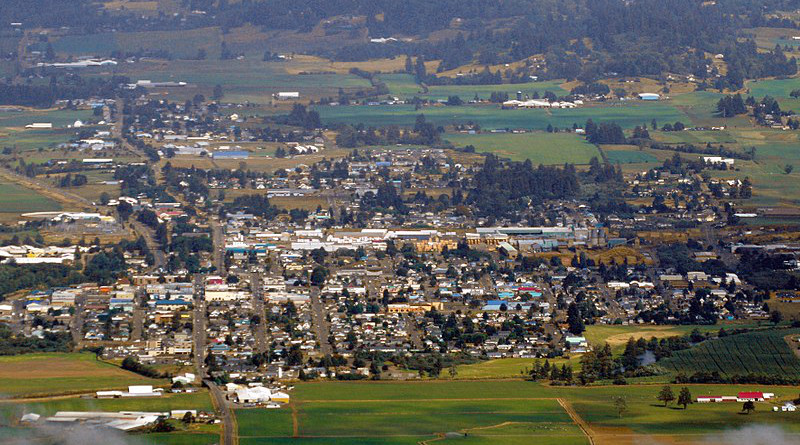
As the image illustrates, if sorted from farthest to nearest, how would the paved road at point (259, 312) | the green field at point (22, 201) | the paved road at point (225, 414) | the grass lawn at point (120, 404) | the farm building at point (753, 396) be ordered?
→ 1. the green field at point (22, 201)
2. the paved road at point (259, 312)
3. the farm building at point (753, 396)
4. the grass lawn at point (120, 404)
5. the paved road at point (225, 414)

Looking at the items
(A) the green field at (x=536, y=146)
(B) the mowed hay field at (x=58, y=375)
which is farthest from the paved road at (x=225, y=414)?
(A) the green field at (x=536, y=146)

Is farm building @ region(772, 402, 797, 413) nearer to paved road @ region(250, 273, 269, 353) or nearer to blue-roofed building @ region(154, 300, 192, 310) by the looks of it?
paved road @ region(250, 273, 269, 353)

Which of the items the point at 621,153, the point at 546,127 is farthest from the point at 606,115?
the point at 621,153

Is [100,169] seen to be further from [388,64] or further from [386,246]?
[388,64]

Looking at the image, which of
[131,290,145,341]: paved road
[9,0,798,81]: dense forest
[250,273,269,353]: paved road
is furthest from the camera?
Answer: [9,0,798,81]: dense forest

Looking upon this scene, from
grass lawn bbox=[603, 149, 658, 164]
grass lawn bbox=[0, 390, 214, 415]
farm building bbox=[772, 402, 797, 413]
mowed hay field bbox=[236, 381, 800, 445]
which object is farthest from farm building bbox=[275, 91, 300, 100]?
farm building bbox=[772, 402, 797, 413]

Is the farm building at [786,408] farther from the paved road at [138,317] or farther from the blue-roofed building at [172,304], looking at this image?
the blue-roofed building at [172,304]
